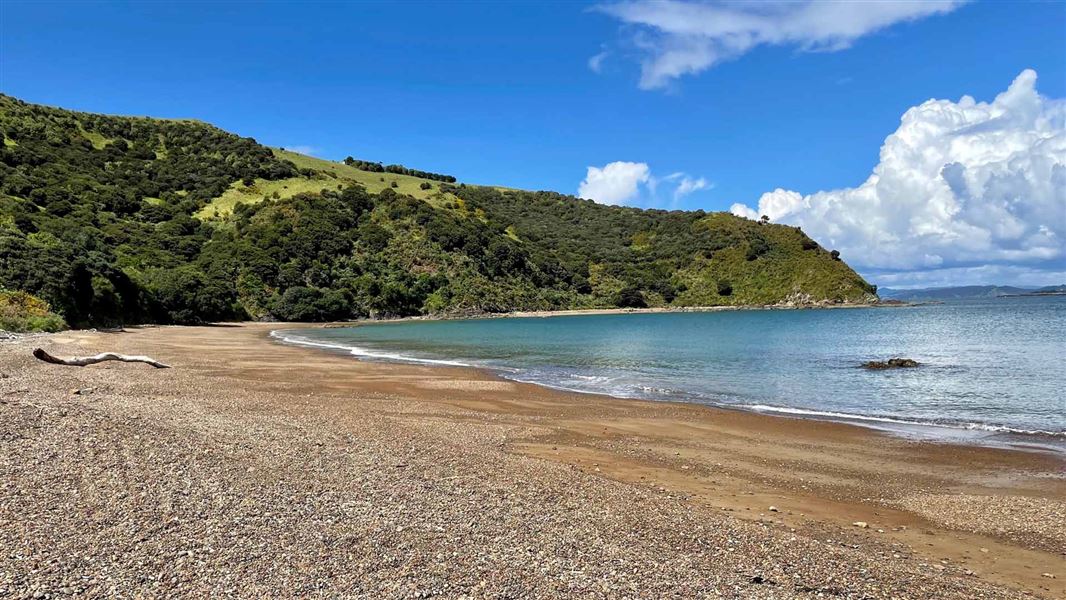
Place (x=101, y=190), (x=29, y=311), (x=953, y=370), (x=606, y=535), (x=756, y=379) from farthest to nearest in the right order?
(x=101, y=190)
(x=29, y=311)
(x=953, y=370)
(x=756, y=379)
(x=606, y=535)

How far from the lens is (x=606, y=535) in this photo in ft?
22.3

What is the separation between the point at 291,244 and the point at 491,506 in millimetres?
85780

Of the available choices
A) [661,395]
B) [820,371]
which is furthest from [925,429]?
[820,371]

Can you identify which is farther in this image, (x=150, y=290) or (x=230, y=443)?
(x=150, y=290)

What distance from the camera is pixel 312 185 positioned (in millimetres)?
110125

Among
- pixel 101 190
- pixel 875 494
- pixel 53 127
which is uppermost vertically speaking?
pixel 53 127

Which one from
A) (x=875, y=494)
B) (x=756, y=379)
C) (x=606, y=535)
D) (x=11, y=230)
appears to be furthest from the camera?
(x=11, y=230)

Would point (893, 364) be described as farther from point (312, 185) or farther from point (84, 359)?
point (312, 185)

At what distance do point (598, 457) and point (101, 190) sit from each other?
94.9 meters

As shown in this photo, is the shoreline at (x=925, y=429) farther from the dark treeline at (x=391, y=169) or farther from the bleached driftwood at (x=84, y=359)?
the dark treeline at (x=391, y=169)

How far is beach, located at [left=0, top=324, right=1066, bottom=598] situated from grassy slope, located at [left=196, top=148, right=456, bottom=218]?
92.2m

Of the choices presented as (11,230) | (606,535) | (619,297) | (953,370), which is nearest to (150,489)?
(606,535)

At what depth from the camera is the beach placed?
5.52m

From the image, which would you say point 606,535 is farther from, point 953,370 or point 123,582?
point 953,370
